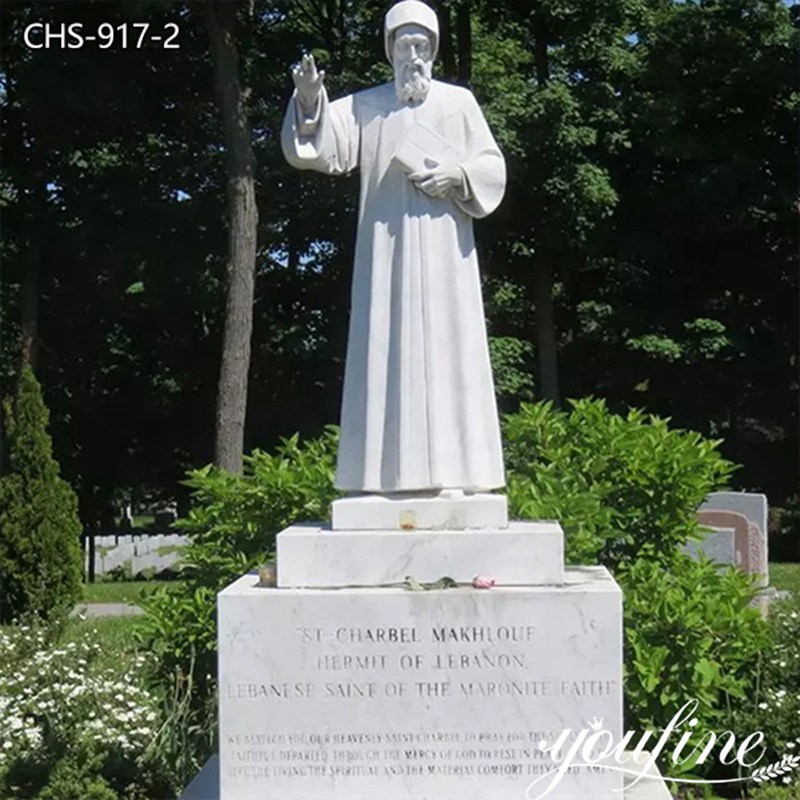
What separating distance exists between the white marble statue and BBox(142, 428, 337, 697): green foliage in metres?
2.29

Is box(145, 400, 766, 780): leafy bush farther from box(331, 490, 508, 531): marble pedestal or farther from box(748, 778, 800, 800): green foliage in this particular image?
box(331, 490, 508, 531): marble pedestal

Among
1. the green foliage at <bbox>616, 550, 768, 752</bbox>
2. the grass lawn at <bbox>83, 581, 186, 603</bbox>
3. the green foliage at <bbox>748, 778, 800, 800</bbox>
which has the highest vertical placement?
the green foliage at <bbox>616, 550, 768, 752</bbox>

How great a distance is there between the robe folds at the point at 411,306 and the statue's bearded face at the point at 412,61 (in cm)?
6

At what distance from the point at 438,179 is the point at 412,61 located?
1.79 ft

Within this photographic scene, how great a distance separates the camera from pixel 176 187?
22344 mm

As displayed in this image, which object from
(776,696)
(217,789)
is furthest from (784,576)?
(217,789)

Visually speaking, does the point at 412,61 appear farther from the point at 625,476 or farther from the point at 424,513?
the point at 625,476

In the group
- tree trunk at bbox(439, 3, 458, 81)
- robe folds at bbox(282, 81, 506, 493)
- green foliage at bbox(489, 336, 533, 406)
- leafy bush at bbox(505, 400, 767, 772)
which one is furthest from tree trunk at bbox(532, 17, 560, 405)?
robe folds at bbox(282, 81, 506, 493)

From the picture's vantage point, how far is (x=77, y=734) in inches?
265

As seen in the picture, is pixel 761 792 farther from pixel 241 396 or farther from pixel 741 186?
pixel 741 186

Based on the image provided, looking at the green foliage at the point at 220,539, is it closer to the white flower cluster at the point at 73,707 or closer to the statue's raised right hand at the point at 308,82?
the white flower cluster at the point at 73,707

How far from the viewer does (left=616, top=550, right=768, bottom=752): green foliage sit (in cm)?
673

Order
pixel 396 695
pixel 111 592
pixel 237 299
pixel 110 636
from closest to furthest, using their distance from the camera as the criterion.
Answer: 1. pixel 396 695
2. pixel 110 636
3. pixel 237 299
4. pixel 111 592

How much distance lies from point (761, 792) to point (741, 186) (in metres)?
16.9
